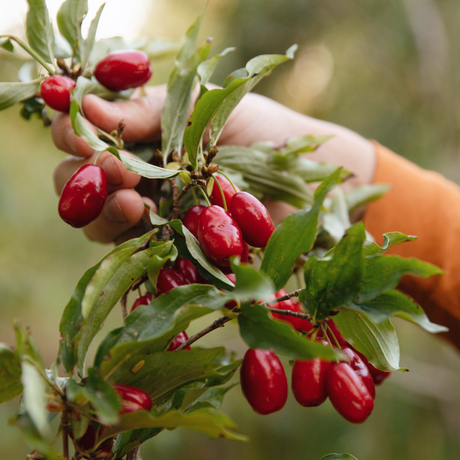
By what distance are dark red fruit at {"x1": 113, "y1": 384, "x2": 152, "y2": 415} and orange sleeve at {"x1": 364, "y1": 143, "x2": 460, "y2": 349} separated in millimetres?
1003

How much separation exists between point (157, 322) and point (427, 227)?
1074 mm

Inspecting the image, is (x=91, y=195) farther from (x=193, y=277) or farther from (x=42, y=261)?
(x=42, y=261)

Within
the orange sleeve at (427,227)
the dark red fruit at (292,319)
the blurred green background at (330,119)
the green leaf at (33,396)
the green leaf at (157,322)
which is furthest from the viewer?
the blurred green background at (330,119)

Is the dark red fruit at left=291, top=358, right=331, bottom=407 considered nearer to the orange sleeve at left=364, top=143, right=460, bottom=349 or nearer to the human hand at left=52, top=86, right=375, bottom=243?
the human hand at left=52, top=86, right=375, bottom=243

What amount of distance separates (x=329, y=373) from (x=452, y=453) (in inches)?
121

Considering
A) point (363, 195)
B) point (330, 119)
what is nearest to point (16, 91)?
point (363, 195)

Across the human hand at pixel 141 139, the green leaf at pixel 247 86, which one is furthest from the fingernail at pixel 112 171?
the green leaf at pixel 247 86

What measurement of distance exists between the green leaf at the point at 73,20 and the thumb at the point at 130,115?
93 millimetres

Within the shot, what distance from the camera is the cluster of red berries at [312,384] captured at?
1.56 feet

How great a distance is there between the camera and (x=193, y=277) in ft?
1.92

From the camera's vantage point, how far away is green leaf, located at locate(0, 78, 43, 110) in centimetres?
68

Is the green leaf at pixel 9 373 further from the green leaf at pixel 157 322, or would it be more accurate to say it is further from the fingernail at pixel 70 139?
the fingernail at pixel 70 139

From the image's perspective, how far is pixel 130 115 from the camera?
0.76 meters

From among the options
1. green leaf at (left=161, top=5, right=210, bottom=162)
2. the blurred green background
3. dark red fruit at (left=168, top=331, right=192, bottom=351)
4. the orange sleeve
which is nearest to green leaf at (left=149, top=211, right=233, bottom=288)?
dark red fruit at (left=168, top=331, right=192, bottom=351)
